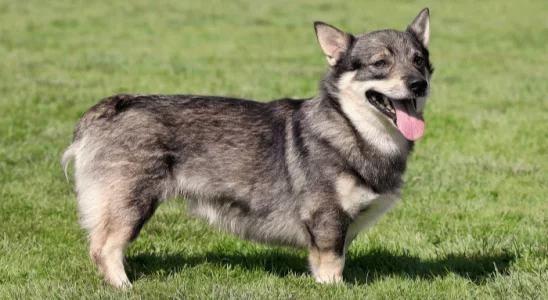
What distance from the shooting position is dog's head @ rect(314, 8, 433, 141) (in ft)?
16.6

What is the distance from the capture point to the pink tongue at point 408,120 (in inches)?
201

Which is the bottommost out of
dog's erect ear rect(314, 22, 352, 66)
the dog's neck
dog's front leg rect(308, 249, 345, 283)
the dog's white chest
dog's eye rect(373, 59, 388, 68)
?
dog's front leg rect(308, 249, 345, 283)

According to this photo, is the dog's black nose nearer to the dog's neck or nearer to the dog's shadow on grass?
the dog's neck

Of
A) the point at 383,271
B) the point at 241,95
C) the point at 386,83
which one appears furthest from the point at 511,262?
the point at 241,95

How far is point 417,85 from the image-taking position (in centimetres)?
499

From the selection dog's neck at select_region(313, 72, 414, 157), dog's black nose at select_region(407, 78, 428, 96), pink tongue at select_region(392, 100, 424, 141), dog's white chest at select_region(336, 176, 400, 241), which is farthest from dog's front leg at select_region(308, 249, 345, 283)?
dog's black nose at select_region(407, 78, 428, 96)


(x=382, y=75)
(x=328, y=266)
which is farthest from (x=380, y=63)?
(x=328, y=266)

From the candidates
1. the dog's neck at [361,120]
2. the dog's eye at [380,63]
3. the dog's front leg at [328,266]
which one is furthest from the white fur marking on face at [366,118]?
the dog's front leg at [328,266]

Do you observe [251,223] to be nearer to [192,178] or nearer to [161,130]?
[192,178]

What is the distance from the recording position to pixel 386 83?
506 cm

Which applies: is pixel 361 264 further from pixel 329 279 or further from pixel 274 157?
pixel 274 157

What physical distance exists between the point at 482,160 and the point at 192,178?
457cm

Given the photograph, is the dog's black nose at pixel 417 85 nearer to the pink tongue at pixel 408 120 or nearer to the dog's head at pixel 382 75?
the dog's head at pixel 382 75

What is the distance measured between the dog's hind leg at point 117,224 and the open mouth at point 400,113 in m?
1.66
